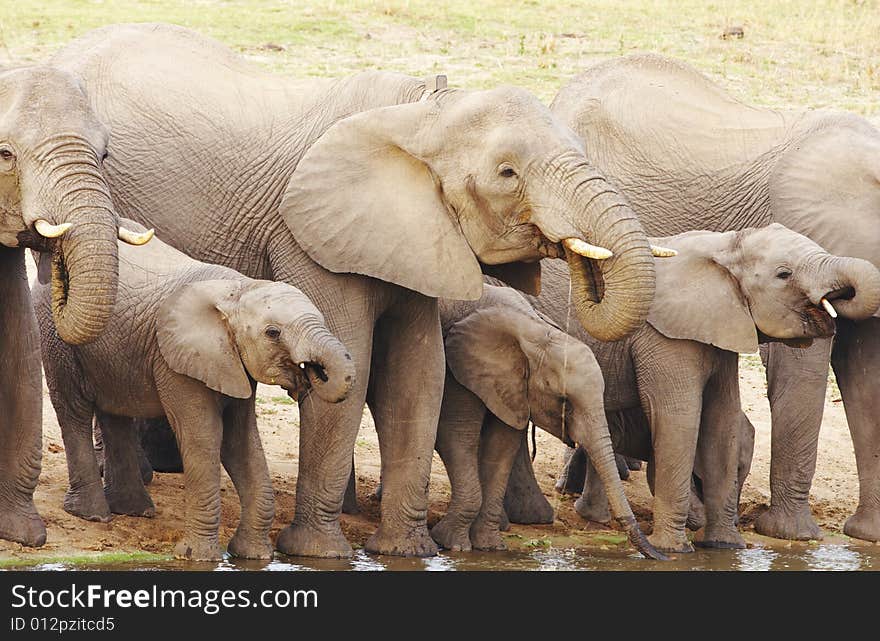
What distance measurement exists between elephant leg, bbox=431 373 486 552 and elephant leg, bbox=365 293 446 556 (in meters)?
0.18

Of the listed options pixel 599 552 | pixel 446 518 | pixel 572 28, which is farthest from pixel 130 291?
pixel 572 28

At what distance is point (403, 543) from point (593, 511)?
1.69m

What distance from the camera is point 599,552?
930cm

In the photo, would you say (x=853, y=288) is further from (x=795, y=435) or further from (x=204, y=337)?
(x=204, y=337)

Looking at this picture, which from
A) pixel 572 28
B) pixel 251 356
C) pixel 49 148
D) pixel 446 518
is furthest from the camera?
pixel 572 28

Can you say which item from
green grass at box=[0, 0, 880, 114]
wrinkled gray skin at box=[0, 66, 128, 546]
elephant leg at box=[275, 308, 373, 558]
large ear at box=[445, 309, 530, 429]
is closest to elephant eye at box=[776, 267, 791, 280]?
large ear at box=[445, 309, 530, 429]

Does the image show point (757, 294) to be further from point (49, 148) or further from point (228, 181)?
point (49, 148)

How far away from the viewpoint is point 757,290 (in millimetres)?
9305

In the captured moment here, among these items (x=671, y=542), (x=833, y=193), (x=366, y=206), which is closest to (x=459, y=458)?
(x=671, y=542)

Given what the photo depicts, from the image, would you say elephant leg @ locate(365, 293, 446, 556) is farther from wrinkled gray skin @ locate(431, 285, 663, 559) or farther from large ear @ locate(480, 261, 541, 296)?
large ear @ locate(480, 261, 541, 296)

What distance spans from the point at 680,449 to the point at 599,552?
62cm

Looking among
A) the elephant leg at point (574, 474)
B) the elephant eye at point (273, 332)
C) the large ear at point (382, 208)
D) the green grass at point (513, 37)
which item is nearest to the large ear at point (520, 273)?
the large ear at point (382, 208)

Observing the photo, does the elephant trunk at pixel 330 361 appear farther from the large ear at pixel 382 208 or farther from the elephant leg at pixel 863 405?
the elephant leg at pixel 863 405

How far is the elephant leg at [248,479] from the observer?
8.28 meters
